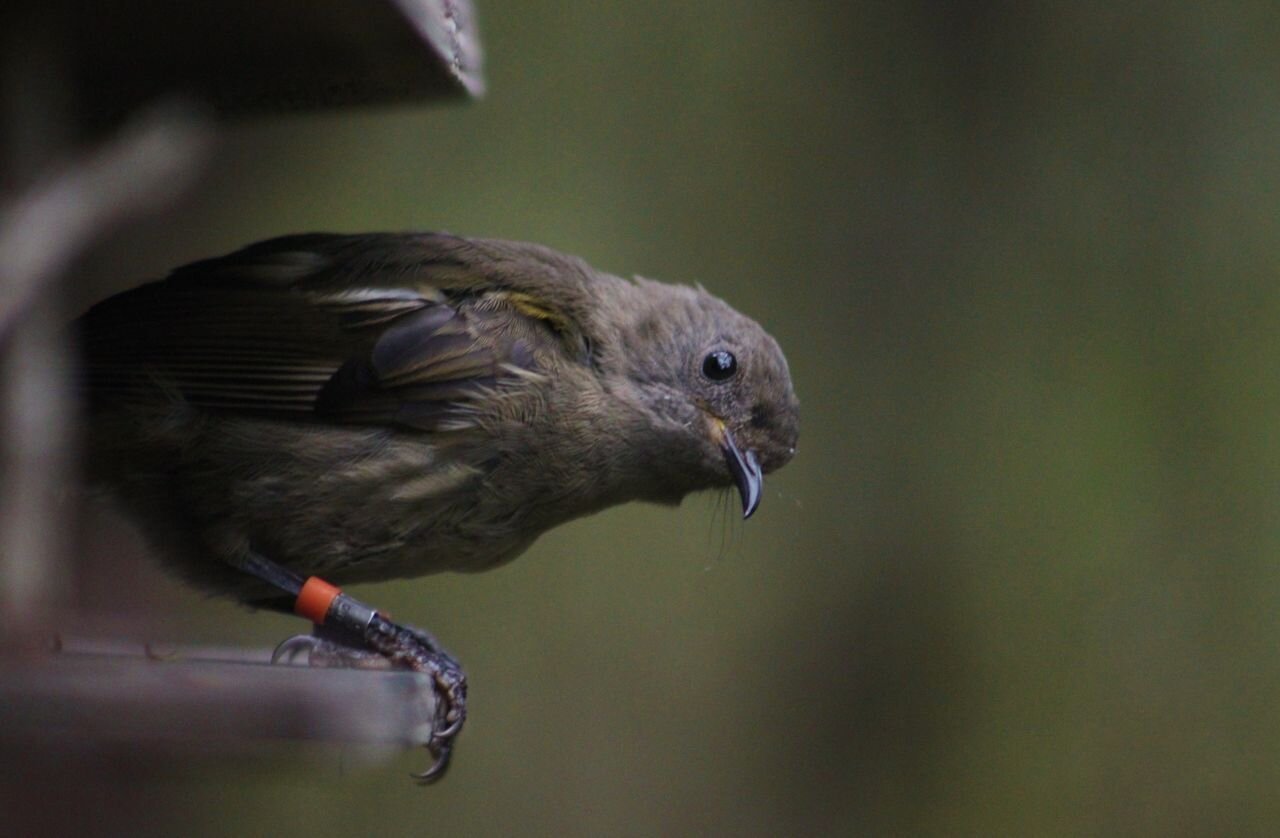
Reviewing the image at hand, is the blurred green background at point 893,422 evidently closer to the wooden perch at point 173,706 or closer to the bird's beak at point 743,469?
the bird's beak at point 743,469

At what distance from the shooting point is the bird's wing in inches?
102

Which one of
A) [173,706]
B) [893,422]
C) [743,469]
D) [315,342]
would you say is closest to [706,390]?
[743,469]

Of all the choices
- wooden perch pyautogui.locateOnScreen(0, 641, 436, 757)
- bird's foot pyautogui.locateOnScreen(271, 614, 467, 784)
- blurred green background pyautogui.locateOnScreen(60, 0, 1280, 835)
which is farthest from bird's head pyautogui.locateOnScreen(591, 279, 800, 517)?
blurred green background pyautogui.locateOnScreen(60, 0, 1280, 835)

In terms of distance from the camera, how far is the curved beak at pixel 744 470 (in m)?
2.71

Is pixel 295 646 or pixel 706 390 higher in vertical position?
pixel 706 390

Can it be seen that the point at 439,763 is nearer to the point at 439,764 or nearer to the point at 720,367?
the point at 439,764

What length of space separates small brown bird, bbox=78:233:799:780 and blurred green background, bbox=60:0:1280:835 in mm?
1885

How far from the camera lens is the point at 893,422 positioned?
515 centimetres

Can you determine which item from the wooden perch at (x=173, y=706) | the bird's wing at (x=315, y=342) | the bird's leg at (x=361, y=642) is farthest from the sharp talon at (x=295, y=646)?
the wooden perch at (x=173, y=706)

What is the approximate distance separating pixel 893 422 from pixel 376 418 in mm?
2908

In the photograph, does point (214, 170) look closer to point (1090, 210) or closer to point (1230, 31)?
point (1090, 210)

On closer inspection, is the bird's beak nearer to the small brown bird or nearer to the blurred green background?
the small brown bird

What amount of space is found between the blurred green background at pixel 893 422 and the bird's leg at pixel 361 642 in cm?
206

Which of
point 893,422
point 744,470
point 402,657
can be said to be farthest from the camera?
point 893,422
